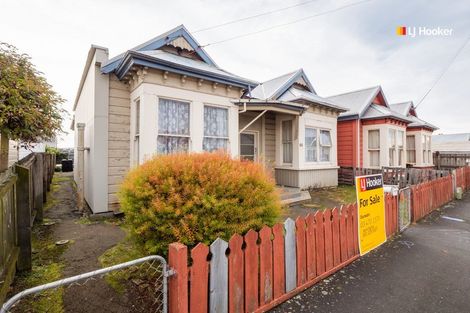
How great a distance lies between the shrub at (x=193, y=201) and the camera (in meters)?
2.78

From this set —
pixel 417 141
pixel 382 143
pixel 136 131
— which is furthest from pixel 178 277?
pixel 417 141

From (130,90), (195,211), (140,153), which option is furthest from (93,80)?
(195,211)

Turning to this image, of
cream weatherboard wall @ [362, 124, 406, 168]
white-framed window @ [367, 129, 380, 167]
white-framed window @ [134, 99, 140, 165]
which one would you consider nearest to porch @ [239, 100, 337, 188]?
cream weatherboard wall @ [362, 124, 406, 168]

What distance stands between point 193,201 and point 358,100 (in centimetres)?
1614

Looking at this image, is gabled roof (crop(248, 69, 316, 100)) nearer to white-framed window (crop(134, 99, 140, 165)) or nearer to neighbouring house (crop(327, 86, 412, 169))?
neighbouring house (crop(327, 86, 412, 169))

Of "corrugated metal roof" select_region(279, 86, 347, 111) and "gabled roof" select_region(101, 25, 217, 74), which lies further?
"corrugated metal roof" select_region(279, 86, 347, 111)

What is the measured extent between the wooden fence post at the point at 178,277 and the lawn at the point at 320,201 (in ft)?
Answer: 17.2

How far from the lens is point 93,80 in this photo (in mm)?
6949

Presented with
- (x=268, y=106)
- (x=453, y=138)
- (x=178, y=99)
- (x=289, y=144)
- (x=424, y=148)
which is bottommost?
(x=289, y=144)

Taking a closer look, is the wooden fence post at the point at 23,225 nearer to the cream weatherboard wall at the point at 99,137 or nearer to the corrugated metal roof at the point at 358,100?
the cream weatherboard wall at the point at 99,137

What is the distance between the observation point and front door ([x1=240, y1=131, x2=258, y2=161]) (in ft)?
36.9

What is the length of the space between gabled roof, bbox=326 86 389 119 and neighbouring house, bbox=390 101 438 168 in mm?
3690

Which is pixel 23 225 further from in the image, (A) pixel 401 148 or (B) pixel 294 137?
(A) pixel 401 148

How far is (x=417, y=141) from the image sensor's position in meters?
18.6
